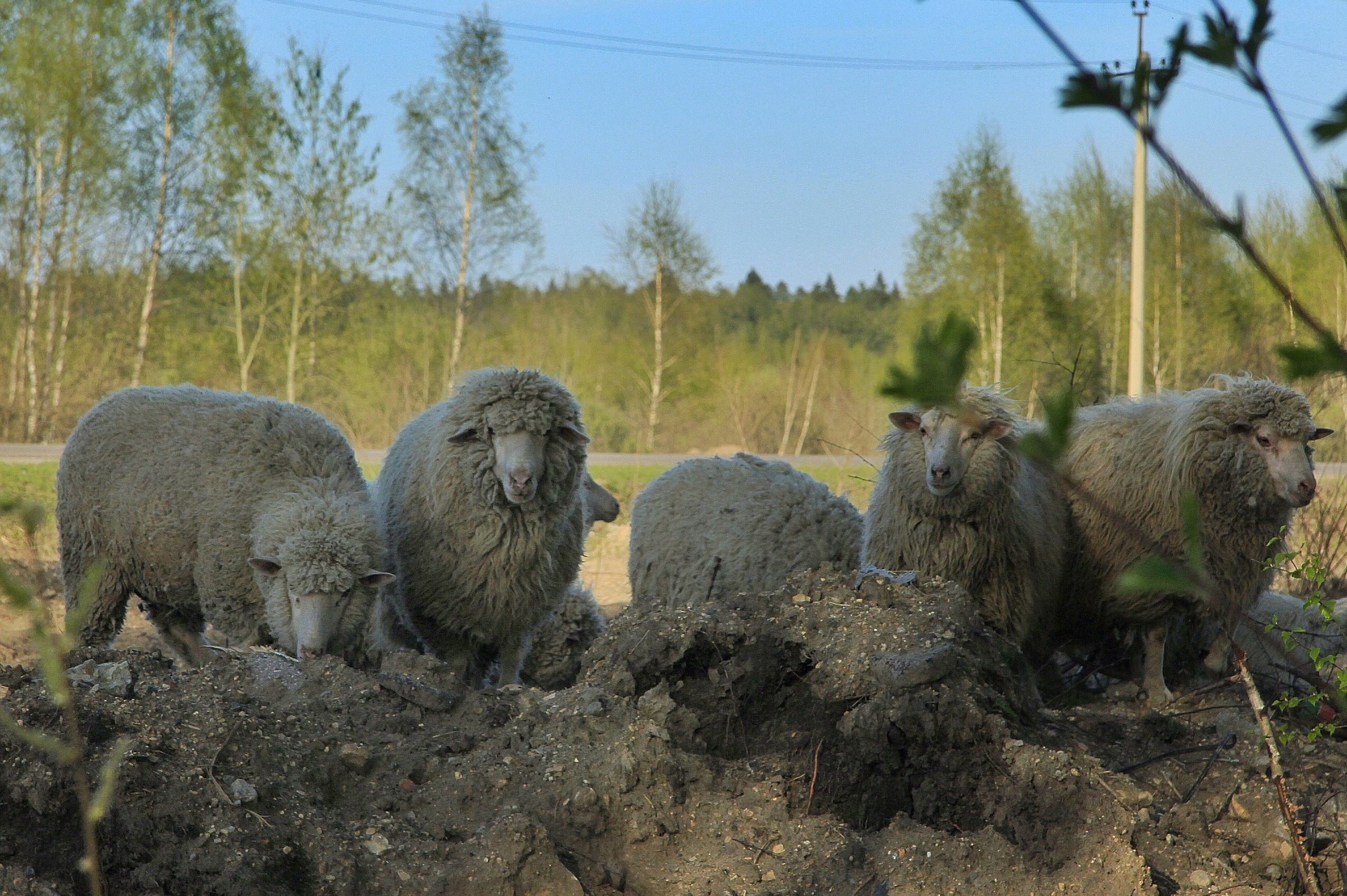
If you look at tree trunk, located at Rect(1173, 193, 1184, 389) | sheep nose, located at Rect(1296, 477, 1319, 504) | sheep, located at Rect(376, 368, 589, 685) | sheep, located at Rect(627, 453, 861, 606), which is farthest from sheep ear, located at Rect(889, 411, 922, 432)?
tree trunk, located at Rect(1173, 193, 1184, 389)

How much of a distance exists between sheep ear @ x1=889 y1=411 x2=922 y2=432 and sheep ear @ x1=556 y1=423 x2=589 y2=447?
160 cm

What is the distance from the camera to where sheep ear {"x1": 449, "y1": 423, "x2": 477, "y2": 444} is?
19.3 ft

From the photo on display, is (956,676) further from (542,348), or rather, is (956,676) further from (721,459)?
(542,348)

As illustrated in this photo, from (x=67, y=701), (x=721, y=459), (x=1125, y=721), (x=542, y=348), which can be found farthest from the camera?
(x=542, y=348)

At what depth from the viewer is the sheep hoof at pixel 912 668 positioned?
3.88 m

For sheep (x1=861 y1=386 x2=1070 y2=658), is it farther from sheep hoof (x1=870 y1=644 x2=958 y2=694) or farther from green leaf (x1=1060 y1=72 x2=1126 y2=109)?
green leaf (x1=1060 y1=72 x2=1126 y2=109)

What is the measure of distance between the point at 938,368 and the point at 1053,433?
0.14 meters

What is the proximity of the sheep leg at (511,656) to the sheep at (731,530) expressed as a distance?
2.89 feet

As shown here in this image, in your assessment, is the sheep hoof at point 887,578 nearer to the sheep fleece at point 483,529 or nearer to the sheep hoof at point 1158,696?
the sheep fleece at point 483,529

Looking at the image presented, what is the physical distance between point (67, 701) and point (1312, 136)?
1.65 m

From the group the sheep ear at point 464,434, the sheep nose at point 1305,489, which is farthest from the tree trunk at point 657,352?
the sheep nose at point 1305,489

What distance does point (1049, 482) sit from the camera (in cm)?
639

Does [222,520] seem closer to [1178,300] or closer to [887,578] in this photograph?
[887,578]

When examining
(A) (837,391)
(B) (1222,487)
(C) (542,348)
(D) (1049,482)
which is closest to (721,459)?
(D) (1049,482)
